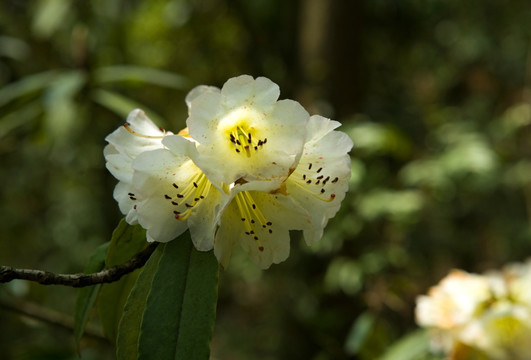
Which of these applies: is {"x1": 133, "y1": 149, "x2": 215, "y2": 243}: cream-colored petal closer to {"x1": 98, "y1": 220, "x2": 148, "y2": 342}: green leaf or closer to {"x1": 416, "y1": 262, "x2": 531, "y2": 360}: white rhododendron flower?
{"x1": 98, "y1": 220, "x2": 148, "y2": 342}: green leaf

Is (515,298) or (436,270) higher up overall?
(436,270)

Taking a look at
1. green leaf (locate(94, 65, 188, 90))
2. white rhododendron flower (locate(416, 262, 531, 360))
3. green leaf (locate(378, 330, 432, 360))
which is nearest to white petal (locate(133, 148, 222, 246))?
white rhododendron flower (locate(416, 262, 531, 360))

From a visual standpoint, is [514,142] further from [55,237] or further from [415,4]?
[55,237]

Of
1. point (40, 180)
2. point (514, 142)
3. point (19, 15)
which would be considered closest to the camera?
point (19, 15)

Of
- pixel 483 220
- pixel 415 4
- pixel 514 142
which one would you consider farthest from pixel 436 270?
pixel 415 4

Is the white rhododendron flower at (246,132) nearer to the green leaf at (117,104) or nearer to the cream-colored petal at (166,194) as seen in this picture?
the cream-colored petal at (166,194)

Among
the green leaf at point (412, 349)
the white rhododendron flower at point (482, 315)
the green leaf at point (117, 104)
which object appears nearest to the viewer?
the white rhododendron flower at point (482, 315)

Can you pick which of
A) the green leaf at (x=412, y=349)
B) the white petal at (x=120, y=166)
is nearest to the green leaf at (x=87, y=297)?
the white petal at (x=120, y=166)
